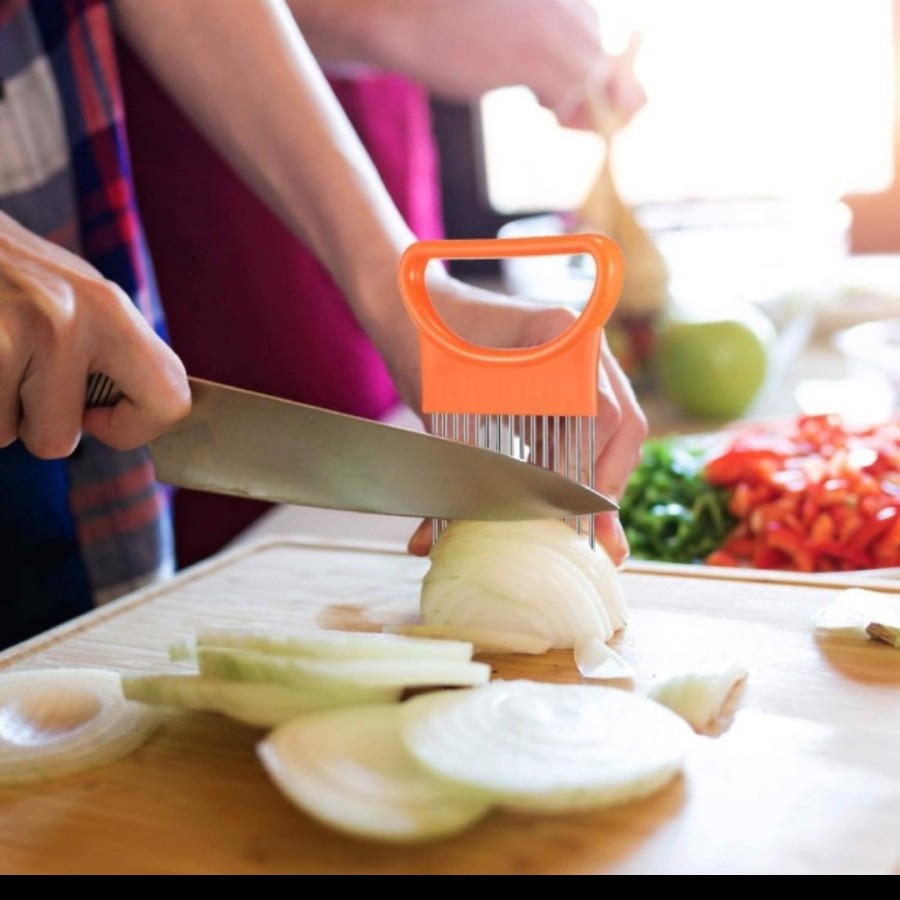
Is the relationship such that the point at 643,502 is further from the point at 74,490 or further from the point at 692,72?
the point at 692,72

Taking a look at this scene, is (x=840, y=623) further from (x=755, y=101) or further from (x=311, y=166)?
(x=755, y=101)

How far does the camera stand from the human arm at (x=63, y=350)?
0.93m

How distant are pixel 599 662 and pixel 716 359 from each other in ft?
3.62

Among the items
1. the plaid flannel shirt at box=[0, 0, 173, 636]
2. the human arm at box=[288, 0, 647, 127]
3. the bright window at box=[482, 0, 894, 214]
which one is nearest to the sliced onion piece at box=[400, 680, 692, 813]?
the plaid flannel shirt at box=[0, 0, 173, 636]

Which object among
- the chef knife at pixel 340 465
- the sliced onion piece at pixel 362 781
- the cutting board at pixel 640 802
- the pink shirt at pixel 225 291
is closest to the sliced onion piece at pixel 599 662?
the cutting board at pixel 640 802

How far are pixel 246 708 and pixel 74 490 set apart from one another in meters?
0.73

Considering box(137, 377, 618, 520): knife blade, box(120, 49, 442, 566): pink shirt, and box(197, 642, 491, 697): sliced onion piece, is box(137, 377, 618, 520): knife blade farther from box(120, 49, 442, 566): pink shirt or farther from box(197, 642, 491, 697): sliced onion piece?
box(120, 49, 442, 566): pink shirt

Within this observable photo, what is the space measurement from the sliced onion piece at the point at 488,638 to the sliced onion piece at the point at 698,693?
12cm

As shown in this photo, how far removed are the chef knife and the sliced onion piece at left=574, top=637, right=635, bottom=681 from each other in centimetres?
12

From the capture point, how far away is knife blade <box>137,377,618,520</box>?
105cm

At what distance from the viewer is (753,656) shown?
3.45 ft

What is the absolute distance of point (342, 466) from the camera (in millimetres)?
1086

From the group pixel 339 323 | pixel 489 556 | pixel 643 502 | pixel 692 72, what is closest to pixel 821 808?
pixel 489 556

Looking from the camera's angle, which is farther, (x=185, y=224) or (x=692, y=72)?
(x=692, y=72)
